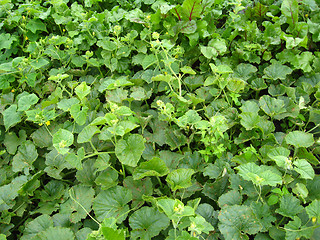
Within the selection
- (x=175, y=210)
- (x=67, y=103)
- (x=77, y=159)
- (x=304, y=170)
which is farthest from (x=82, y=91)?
(x=304, y=170)

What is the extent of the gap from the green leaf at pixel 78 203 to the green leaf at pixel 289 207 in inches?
53.3

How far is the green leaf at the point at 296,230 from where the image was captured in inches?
67.6

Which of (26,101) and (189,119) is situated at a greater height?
(189,119)

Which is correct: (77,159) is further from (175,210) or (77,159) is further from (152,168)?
(175,210)

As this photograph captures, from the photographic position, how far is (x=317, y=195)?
1.98 meters

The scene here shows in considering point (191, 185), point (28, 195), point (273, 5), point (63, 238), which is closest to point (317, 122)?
point (191, 185)

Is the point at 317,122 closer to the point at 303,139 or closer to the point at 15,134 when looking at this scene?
the point at 303,139

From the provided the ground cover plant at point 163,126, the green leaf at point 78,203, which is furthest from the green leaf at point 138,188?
the green leaf at point 78,203

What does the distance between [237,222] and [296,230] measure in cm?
35

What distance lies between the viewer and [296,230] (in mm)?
1735

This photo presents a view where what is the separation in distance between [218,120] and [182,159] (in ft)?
1.43

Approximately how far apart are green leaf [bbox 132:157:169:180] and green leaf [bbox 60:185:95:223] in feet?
1.34

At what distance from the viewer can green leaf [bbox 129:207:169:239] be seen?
189 cm

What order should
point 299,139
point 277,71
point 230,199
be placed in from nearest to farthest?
1. point 230,199
2. point 299,139
3. point 277,71
